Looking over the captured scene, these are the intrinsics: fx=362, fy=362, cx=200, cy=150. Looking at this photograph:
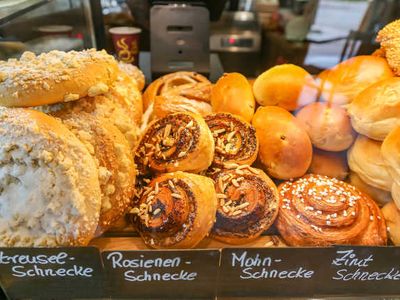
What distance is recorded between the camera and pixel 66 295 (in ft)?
3.82

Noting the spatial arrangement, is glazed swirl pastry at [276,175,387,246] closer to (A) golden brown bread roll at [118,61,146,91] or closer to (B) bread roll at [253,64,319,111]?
(B) bread roll at [253,64,319,111]

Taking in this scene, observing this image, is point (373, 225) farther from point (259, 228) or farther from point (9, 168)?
point (9, 168)

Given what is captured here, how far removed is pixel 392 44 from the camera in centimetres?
143

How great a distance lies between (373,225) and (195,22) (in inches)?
54.3

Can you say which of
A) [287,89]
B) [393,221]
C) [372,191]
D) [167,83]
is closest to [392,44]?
[287,89]

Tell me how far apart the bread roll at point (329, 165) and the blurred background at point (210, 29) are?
21.0 inches

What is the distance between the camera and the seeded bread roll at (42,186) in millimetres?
1025

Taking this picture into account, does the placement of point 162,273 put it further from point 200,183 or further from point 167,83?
point 167,83

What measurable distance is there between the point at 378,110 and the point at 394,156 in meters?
0.19

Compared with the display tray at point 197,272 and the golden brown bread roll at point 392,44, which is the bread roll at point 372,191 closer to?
the display tray at point 197,272

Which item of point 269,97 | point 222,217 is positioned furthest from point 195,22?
point 222,217

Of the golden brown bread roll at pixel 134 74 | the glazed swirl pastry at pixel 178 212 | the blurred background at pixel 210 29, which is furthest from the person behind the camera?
the golden brown bread roll at pixel 134 74

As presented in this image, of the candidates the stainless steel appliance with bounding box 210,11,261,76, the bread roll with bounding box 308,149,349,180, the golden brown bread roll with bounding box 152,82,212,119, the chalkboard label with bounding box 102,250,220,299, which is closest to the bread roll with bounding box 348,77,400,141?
the bread roll with bounding box 308,149,349,180

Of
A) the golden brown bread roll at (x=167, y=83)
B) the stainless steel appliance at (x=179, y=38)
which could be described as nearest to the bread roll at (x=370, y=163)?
the golden brown bread roll at (x=167, y=83)
